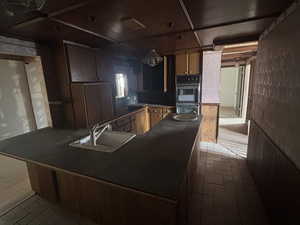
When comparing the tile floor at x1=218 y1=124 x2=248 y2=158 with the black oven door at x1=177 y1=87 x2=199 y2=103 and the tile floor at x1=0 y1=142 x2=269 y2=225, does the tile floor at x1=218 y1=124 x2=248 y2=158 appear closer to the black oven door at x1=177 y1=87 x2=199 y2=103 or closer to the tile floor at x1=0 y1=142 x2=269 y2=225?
the tile floor at x1=0 y1=142 x2=269 y2=225

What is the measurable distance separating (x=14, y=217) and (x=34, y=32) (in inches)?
92.3

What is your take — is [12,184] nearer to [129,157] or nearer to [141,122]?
[129,157]

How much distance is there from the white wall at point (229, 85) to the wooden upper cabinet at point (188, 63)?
226 inches

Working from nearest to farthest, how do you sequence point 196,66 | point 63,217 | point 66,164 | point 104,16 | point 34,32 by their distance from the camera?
point 66,164
point 104,16
point 63,217
point 34,32
point 196,66

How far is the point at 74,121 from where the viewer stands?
275cm

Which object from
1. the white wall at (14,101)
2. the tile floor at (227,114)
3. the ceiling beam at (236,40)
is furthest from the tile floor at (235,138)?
the white wall at (14,101)

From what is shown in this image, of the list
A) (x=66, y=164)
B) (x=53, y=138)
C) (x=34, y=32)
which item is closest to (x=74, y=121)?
(x=53, y=138)

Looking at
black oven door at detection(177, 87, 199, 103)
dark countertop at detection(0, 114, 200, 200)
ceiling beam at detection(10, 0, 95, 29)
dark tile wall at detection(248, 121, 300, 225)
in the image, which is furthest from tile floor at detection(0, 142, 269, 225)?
ceiling beam at detection(10, 0, 95, 29)

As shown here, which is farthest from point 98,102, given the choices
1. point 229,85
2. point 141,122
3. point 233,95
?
point 233,95

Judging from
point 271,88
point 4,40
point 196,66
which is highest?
point 4,40

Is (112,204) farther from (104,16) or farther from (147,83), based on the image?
(147,83)

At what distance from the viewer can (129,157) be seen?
1393 millimetres

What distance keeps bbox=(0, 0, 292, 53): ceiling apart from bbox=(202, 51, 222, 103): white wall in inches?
41.1

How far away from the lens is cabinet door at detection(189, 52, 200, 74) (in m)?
3.61
